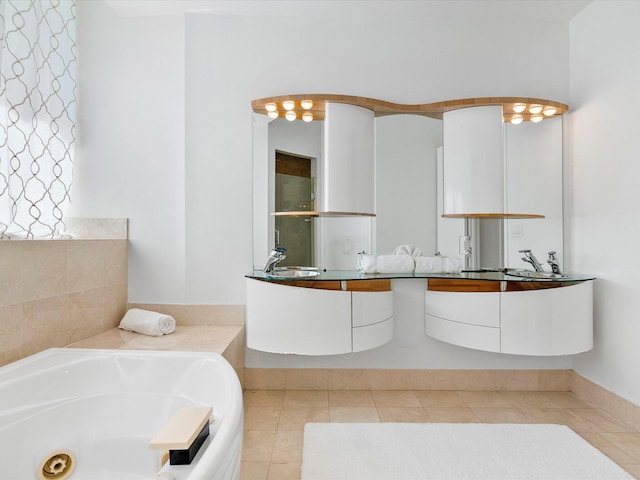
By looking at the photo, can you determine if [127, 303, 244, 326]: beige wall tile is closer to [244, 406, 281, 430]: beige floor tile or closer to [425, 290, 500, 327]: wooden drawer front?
[244, 406, 281, 430]: beige floor tile

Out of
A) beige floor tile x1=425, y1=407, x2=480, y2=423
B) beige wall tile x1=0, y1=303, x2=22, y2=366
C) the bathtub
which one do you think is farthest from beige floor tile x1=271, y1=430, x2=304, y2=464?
beige wall tile x1=0, y1=303, x2=22, y2=366

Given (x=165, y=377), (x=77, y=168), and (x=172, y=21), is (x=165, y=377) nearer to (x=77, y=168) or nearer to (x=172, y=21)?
(x=77, y=168)

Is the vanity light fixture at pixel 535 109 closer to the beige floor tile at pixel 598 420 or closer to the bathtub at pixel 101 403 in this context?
the beige floor tile at pixel 598 420

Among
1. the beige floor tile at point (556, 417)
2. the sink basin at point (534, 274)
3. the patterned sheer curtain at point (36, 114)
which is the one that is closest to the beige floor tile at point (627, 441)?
Result: the beige floor tile at point (556, 417)

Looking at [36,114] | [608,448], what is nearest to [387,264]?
[608,448]

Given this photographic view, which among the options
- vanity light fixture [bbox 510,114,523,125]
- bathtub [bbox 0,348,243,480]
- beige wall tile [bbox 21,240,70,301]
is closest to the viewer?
bathtub [bbox 0,348,243,480]

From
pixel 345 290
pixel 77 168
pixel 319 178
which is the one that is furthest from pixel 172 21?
pixel 345 290

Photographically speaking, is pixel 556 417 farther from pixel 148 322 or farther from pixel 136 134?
pixel 136 134

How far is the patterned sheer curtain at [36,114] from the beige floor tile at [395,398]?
210cm

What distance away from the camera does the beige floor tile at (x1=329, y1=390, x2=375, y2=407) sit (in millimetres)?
2297

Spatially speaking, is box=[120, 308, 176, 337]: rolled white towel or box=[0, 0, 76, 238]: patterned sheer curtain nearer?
box=[0, 0, 76, 238]: patterned sheer curtain

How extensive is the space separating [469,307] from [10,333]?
228 cm

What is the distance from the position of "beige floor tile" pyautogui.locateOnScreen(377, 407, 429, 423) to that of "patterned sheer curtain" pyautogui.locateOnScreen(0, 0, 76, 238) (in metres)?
2.08

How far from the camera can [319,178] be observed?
238 centimetres
